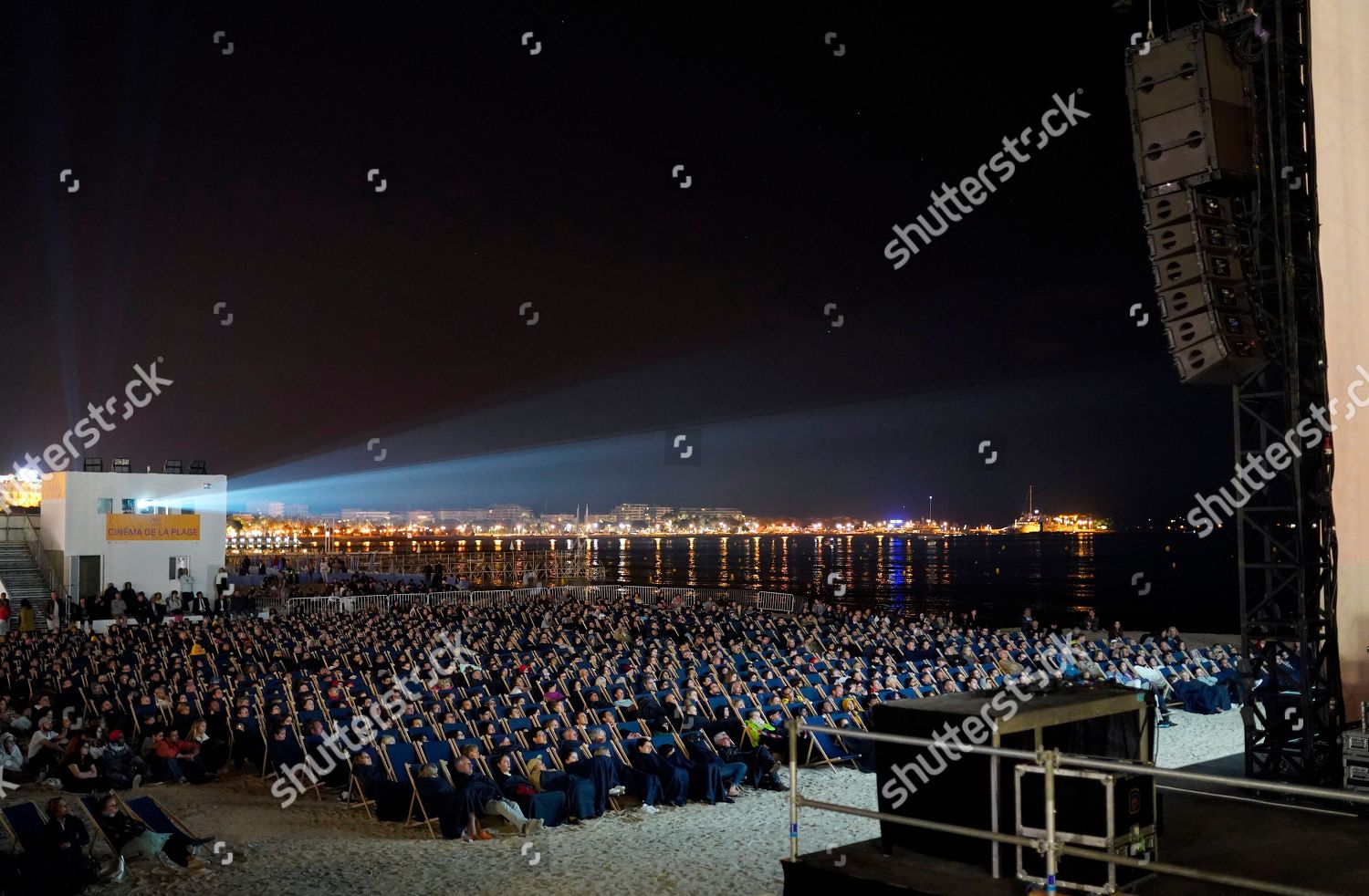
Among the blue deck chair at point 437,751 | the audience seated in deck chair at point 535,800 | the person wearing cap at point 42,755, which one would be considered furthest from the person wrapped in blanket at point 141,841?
the person wearing cap at point 42,755

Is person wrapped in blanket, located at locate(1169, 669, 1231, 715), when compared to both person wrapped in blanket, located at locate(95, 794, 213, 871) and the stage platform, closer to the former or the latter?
A: the stage platform

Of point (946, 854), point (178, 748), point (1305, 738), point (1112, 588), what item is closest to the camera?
point (946, 854)

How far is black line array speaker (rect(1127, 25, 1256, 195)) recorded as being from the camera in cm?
895

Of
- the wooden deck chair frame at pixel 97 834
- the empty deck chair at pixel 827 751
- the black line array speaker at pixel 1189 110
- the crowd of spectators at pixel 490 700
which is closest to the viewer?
the wooden deck chair frame at pixel 97 834

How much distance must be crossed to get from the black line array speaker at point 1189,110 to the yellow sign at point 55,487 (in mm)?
29504

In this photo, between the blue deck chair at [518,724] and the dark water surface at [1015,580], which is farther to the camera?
the dark water surface at [1015,580]

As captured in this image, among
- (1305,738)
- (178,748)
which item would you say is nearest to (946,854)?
(1305,738)

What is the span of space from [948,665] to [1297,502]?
9034 mm

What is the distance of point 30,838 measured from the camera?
7891 millimetres

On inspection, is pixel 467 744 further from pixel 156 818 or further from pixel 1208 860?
pixel 1208 860

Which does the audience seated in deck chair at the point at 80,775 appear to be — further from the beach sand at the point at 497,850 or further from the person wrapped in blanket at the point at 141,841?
the person wrapped in blanket at the point at 141,841

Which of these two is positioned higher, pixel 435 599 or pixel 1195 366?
pixel 1195 366

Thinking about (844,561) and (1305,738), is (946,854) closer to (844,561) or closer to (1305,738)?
(1305,738)

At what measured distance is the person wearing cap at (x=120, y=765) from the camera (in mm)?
11203
